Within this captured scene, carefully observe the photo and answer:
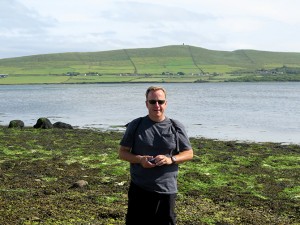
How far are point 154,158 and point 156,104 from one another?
0.91m

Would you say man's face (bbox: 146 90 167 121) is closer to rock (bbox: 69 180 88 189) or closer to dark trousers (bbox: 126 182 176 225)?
dark trousers (bbox: 126 182 176 225)

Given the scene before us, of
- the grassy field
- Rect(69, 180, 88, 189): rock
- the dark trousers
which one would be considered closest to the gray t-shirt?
the dark trousers

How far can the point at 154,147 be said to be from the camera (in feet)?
24.3

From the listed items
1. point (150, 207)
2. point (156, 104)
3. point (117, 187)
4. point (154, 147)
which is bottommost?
point (117, 187)

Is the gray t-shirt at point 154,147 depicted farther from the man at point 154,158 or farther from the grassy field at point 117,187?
the grassy field at point 117,187

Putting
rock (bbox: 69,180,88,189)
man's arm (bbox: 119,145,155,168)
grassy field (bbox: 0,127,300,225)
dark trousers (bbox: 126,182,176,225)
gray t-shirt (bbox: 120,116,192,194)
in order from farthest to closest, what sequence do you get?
rock (bbox: 69,180,88,189)
grassy field (bbox: 0,127,300,225)
dark trousers (bbox: 126,182,176,225)
gray t-shirt (bbox: 120,116,192,194)
man's arm (bbox: 119,145,155,168)

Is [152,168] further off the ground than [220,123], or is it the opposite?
[152,168]

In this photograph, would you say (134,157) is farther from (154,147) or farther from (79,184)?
(79,184)

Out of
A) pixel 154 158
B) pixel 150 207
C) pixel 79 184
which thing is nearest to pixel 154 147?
pixel 154 158

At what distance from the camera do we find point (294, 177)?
63.4ft

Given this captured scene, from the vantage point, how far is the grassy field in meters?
11.9

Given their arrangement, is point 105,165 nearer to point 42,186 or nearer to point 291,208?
point 42,186

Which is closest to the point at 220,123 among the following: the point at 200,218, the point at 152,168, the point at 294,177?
the point at 294,177

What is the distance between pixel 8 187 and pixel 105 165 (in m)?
6.04
